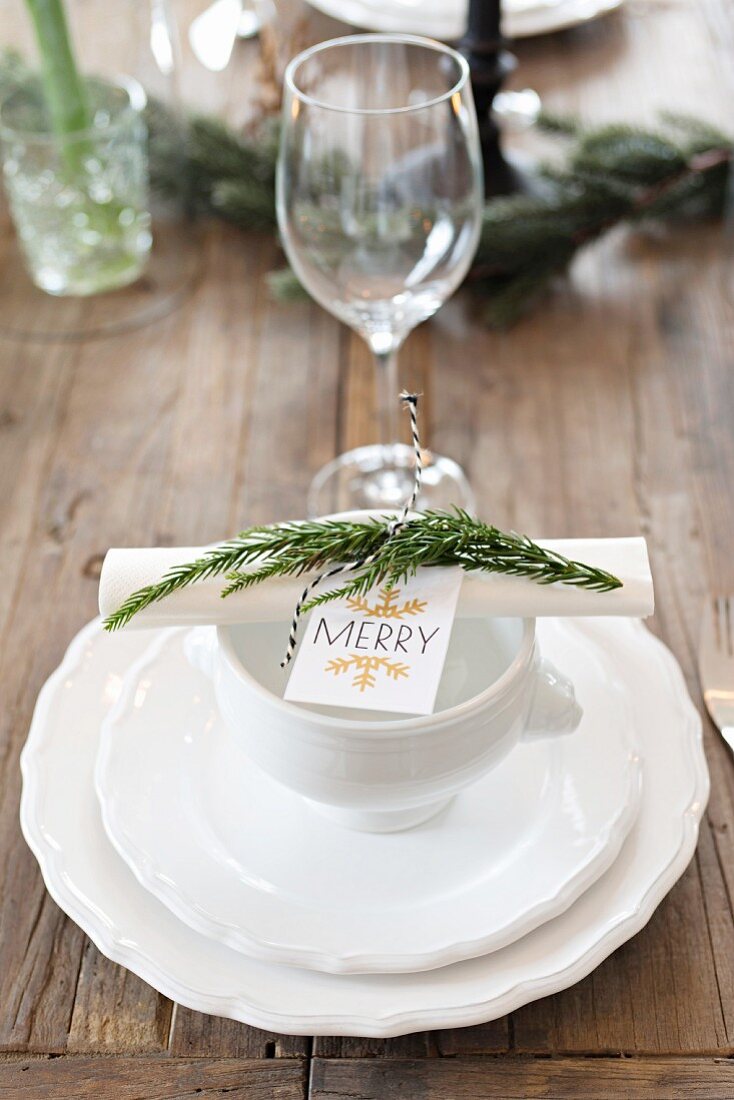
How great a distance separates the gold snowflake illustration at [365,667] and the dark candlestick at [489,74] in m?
0.72

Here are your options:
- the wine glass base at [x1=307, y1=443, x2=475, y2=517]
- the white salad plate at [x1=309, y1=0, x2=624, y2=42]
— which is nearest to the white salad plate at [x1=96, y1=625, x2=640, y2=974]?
the wine glass base at [x1=307, y1=443, x2=475, y2=517]

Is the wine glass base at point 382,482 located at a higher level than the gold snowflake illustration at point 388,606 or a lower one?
lower

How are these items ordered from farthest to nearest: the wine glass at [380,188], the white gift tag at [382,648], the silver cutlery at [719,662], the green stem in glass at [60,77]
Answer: the green stem in glass at [60,77]
the wine glass at [380,188]
the silver cutlery at [719,662]
the white gift tag at [382,648]

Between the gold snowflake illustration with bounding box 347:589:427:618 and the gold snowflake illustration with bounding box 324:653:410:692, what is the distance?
23 mm

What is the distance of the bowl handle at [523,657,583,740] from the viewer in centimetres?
52

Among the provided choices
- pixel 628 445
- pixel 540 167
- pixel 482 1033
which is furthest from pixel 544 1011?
pixel 540 167

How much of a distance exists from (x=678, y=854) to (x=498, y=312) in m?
0.57

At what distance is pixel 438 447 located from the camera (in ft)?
2.91

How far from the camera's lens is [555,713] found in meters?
0.53

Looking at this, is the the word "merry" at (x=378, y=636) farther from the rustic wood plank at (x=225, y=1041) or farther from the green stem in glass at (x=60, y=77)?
the green stem in glass at (x=60, y=77)

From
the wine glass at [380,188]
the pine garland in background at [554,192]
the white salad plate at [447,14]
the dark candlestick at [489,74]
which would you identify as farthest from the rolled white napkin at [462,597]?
the white salad plate at [447,14]

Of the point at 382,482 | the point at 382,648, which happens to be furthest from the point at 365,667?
the point at 382,482

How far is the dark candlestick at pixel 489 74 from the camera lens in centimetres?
104

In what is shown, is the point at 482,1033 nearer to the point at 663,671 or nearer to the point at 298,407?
the point at 663,671
